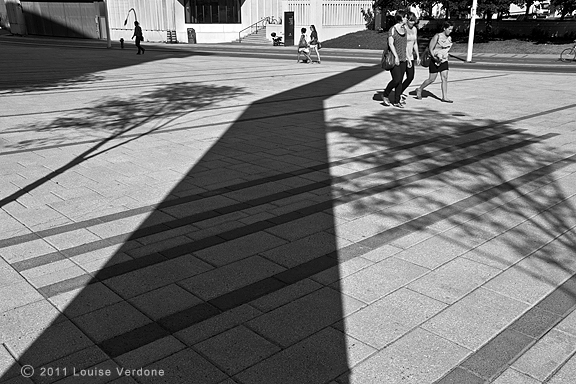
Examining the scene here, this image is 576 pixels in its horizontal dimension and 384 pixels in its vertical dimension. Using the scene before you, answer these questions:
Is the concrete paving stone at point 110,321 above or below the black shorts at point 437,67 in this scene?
below

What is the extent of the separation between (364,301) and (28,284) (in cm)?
250

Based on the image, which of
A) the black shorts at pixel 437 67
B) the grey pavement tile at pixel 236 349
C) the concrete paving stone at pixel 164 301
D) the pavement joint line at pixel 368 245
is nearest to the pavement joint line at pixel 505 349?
the grey pavement tile at pixel 236 349

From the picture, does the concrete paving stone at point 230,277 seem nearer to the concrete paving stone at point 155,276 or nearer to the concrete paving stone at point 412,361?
the concrete paving stone at point 155,276

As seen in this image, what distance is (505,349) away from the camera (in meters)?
3.50

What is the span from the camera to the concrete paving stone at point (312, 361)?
3205 mm

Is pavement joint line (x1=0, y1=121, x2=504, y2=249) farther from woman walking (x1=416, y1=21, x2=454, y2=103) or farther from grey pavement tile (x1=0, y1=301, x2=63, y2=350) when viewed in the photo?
woman walking (x1=416, y1=21, x2=454, y2=103)

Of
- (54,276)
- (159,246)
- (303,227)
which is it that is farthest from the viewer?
(303,227)

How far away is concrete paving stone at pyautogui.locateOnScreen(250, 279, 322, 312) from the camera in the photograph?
401 centimetres

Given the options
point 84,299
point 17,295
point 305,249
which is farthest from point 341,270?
point 17,295

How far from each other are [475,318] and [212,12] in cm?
4562

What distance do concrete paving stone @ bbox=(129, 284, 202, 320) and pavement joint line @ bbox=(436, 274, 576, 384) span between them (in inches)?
71.0

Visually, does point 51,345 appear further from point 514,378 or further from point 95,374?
point 514,378

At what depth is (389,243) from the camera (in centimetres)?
511

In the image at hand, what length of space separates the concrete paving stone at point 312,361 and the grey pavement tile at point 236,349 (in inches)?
2.5
